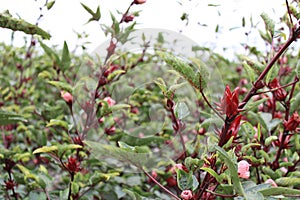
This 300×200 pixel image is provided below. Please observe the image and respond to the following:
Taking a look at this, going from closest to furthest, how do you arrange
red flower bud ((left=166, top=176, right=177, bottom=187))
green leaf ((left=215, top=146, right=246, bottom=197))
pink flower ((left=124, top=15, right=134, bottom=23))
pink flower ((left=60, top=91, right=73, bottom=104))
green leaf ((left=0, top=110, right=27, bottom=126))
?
green leaf ((left=215, top=146, right=246, bottom=197))
green leaf ((left=0, top=110, right=27, bottom=126))
pink flower ((left=60, top=91, right=73, bottom=104))
pink flower ((left=124, top=15, right=134, bottom=23))
red flower bud ((left=166, top=176, right=177, bottom=187))

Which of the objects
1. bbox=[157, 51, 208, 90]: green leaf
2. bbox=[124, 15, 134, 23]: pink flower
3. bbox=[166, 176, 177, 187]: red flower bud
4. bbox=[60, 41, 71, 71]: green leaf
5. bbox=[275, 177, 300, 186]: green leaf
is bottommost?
bbox=[166, 176, 177, 187]: red flower bud

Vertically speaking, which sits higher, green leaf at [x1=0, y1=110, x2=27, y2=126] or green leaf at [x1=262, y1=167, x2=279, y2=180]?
green leaf at [x1=0, y1=110, x2=27, y2=126]

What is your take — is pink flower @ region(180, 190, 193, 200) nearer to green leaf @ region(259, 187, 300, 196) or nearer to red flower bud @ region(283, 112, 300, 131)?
green leaf @ region(259, 187, 300, 196)

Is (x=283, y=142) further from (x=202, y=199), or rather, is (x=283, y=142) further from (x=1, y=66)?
(x=1, y=66)

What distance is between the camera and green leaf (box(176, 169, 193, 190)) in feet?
2.45

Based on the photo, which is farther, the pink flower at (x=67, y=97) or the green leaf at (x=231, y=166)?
the pink flower at (x=67, y=97)

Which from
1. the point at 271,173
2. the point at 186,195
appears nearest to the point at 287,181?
the point at 271,173

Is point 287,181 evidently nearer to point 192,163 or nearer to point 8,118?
point 192,163

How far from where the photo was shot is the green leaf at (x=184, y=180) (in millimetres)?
746

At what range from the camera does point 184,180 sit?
29.7 inches

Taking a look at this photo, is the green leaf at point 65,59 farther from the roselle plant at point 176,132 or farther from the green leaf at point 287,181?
the green leaf at point 287,181

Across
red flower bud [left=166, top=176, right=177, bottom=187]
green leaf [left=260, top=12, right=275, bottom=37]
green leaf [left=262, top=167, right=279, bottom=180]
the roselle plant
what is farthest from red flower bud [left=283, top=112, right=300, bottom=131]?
red flower bud [left=166, top=176, right=177, bottom=187]

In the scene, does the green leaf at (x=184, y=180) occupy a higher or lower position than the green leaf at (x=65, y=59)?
lower

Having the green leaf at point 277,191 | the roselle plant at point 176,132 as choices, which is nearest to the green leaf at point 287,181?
the roselle plant at point 176,132
